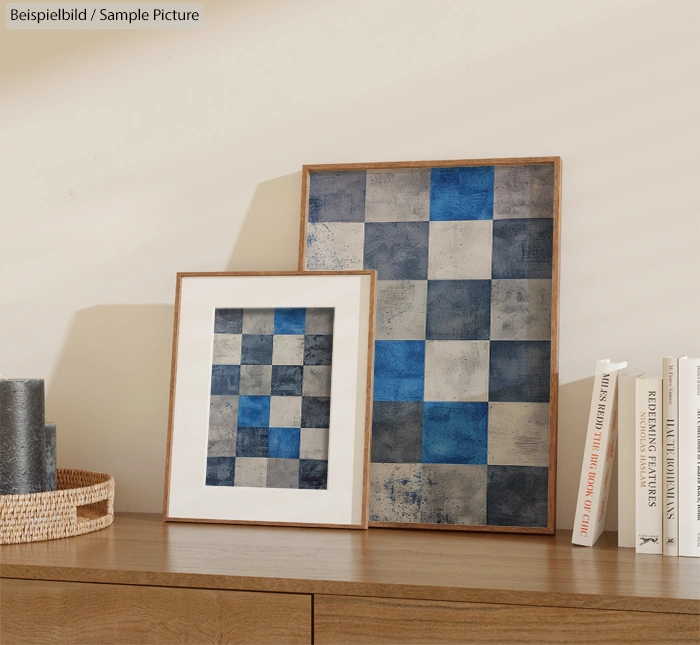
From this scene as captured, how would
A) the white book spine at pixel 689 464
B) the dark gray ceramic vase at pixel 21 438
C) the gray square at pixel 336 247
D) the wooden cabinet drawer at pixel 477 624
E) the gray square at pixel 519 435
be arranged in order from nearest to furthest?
the wooden cabinet drawer at pixel 477 624 < the white book spine at pixel 689 464 < the dark gray ceramic vase at pixel 21 438 < the gray square at pixel 519 435 < the gray square at pixel 336 247

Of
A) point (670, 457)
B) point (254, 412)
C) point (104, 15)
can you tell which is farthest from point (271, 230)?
point (670, 457)

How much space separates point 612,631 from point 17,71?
1.49 m

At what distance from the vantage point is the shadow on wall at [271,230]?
57.7 inches

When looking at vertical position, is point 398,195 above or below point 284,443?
above

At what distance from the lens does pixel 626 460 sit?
1173 millimetres

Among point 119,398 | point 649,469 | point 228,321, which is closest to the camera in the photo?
point 649,469

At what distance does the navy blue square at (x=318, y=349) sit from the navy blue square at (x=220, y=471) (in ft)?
0.72

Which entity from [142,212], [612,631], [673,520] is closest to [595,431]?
[673,520]

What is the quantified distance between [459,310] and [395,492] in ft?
1.10

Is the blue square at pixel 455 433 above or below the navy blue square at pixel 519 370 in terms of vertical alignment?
below

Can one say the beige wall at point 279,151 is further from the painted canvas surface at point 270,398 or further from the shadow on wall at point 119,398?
the painted canvas surface at point 270,398

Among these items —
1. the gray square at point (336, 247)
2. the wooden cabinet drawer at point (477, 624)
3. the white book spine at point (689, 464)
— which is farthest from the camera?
the gray square at point (336, 247)

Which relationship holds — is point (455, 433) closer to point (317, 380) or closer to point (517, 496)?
point (517, 496)

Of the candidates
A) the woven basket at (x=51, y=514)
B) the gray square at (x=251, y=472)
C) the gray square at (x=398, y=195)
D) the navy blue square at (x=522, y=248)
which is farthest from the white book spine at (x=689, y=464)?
the woven basket at (x=51, y=514)
